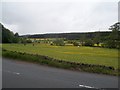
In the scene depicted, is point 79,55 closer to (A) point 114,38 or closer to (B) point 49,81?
(B) point 49,81

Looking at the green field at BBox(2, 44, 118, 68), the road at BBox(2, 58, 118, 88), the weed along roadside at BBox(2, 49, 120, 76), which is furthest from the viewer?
the green field at BBox(2, 44, 118, 68)

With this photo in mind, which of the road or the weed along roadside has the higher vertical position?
the weed along roadside

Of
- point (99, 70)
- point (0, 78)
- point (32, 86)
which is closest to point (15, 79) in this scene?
point (0, 78)

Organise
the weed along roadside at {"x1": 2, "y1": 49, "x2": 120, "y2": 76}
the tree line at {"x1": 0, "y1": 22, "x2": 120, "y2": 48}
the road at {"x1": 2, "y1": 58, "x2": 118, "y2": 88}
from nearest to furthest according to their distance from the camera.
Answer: the road at {"x1": 2, "y1": 58, "x2": 118, "y2": 88} → the weed along roadside at {"x1": 2, "y1": 49, "x2": 120, "y2": 76} → the tree line at {"x1": 0, "y1": 22, "x2": 120, "y2": 48}

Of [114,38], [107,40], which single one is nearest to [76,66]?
[114,38]

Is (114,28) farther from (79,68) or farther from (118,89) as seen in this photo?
(118,89)

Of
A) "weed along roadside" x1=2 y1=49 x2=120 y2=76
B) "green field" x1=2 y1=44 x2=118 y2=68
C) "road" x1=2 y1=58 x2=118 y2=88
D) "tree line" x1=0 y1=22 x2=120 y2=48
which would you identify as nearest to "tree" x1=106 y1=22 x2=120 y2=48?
"tree line" x1=0 y1=22 x2=120 y2=48

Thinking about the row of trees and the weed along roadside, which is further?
the row of trees

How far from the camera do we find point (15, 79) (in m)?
11.0

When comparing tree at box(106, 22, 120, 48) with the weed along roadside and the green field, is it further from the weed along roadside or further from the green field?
the weed along roadside

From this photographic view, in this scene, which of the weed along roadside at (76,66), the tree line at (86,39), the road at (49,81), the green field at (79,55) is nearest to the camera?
the road at (49,81)

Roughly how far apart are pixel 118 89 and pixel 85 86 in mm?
1217

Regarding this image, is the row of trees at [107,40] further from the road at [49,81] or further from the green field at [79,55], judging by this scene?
the road at [49,81]

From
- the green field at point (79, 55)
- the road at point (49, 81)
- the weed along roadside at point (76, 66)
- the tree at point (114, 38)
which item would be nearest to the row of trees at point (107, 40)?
the tree at point (114, 38)
